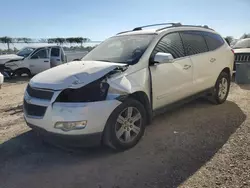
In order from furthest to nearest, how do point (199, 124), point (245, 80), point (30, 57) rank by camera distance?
point (30, 57) → point (245, 80) → point (199, 124)

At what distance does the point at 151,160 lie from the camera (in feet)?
11.7

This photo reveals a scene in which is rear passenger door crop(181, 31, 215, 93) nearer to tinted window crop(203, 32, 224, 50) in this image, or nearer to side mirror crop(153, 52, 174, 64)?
tinted window crop(203, 32, 224, 50)

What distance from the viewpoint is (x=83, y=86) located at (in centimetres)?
338

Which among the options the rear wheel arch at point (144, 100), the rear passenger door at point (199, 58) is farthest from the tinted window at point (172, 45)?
the rear wheel arch at point (144, 100)

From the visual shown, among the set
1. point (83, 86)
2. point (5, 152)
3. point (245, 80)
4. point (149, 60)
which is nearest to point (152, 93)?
point (149, 60)

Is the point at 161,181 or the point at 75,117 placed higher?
the point at 75,117

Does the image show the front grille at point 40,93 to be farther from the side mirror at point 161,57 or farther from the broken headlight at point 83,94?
the side mirror at point 161,57

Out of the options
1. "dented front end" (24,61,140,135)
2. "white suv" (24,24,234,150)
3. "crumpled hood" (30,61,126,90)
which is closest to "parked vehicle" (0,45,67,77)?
"white suv" (24,24,234,150)

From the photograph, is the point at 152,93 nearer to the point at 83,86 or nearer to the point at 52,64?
the point at 83,86

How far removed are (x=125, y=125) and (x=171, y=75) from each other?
1383 mm

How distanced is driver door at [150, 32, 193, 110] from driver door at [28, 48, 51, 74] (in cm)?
977

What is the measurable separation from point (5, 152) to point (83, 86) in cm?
172

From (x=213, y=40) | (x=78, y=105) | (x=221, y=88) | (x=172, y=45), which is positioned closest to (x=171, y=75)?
(x=172, y=45)

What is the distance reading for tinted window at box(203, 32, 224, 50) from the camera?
575 centimetres
